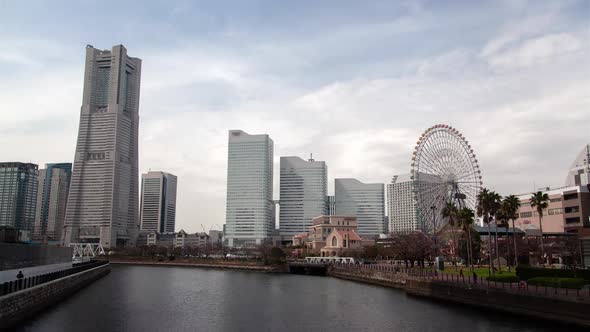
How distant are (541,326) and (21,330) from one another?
2078 inches

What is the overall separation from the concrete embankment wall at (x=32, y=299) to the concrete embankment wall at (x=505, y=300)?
54.9 m

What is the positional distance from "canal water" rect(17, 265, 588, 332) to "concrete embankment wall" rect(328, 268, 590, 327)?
1.65m

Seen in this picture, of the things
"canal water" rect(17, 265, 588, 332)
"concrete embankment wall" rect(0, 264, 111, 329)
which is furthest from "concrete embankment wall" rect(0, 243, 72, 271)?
"canal water" rect(17, 265, 588, 332)

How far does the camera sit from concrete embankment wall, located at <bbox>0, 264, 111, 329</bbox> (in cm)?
4689

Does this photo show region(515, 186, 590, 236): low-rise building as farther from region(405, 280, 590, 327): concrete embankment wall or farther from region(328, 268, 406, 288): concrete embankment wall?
region(405, 280, 590, 327): concrete embankment wall

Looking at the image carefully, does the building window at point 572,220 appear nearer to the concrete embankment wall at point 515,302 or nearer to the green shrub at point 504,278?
the concrete embankment wall at point 515,302

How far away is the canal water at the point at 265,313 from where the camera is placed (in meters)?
51.7

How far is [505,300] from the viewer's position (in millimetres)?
58531

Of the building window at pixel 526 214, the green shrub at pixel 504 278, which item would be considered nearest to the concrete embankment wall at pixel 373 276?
the green shrub at pixel 504 278

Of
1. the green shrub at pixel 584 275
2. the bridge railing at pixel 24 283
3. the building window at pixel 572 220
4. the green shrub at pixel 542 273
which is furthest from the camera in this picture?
the building window at pixel 572 220

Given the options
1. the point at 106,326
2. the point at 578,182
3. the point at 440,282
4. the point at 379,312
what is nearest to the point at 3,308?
the point at 106,326

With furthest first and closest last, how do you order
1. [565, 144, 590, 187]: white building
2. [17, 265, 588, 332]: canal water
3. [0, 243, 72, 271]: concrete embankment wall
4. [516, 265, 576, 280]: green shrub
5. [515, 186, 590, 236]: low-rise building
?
[565, 144, 590, 187]: white building
[515, 186, 590, 236]: low-rise building
[0, 243, 72, 271]: concrete embankment wall
[516, 265, 576, 280]: green shrub
[17, 265, 588, 332]: canal water

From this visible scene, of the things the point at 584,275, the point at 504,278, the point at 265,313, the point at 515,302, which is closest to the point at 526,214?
the point at 504,278

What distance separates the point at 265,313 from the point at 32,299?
2795 centimetres
